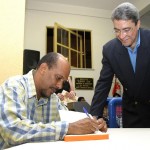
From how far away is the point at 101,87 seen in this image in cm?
173

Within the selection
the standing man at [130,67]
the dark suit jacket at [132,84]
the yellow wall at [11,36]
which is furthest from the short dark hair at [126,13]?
the yellow wall at [11,36]

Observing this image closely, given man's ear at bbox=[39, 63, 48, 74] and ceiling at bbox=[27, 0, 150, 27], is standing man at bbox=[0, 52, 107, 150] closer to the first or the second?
man's ear at bbox=[39, 63, 48, 74]

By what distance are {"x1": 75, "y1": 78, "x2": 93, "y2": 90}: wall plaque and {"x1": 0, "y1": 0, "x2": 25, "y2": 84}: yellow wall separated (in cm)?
343

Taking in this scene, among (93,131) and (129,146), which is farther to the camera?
(93,131)

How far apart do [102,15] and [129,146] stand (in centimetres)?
562

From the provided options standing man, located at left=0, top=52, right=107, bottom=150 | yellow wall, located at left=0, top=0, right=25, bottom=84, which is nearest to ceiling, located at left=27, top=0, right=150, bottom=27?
yellow wall, located at left=0, top=0, right=25, bottom=84

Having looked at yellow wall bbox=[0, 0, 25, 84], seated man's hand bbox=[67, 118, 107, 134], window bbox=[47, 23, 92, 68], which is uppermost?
window bbox=[47, 23, 92, 68]

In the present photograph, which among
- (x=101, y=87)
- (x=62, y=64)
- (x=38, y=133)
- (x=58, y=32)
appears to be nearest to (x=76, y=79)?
(x=58, y=32)

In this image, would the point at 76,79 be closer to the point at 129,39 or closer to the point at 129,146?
the point at 129,39

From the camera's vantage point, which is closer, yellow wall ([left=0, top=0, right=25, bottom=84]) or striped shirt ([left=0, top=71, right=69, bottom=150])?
striped shirt ([left=0, top=71, right=69, bottom=150])

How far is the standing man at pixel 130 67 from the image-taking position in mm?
1569

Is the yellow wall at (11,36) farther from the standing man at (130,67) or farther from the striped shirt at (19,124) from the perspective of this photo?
the striped shirt at (19,124)

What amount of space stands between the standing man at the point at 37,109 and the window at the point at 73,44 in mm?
3981

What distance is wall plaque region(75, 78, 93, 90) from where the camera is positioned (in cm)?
572
